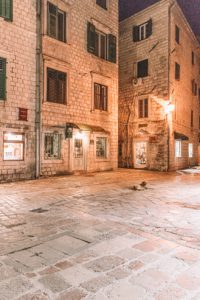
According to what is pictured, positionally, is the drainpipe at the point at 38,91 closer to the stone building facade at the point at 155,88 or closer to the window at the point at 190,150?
the stone building facade at the point at 155,88

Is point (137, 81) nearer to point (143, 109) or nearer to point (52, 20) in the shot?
point (143, 109)

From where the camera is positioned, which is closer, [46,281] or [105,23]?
[46,281]

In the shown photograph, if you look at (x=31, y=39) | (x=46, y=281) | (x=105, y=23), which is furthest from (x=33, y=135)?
(x=46, y=281)

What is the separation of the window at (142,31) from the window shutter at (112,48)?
340 cm

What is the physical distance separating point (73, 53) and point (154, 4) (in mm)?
8640

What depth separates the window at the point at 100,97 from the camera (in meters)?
17.1

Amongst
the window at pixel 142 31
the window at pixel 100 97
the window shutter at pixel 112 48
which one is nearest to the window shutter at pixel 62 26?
the window at pixel 100 97

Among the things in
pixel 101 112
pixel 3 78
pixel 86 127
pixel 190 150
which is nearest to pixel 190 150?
pixel 190 150

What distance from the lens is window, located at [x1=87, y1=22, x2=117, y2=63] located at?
1628cm

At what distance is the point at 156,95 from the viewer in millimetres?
19406

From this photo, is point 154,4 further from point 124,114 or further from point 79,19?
point 124,114

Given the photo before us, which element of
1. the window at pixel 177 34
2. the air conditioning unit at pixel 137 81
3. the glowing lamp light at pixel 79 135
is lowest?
the glowing lamp light at pixel 79 135

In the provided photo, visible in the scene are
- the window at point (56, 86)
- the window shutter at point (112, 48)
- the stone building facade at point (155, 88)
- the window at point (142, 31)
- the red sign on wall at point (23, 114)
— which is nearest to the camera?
the red sign on wall at point (23, 114)

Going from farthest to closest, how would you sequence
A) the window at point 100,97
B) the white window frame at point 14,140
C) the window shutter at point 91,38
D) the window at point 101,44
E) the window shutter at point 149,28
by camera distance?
the window shutter at point 149,28
the window at point 100,97
the window at point 101,44
the window shutter at point 91,38
the white window frame at point 14,140
